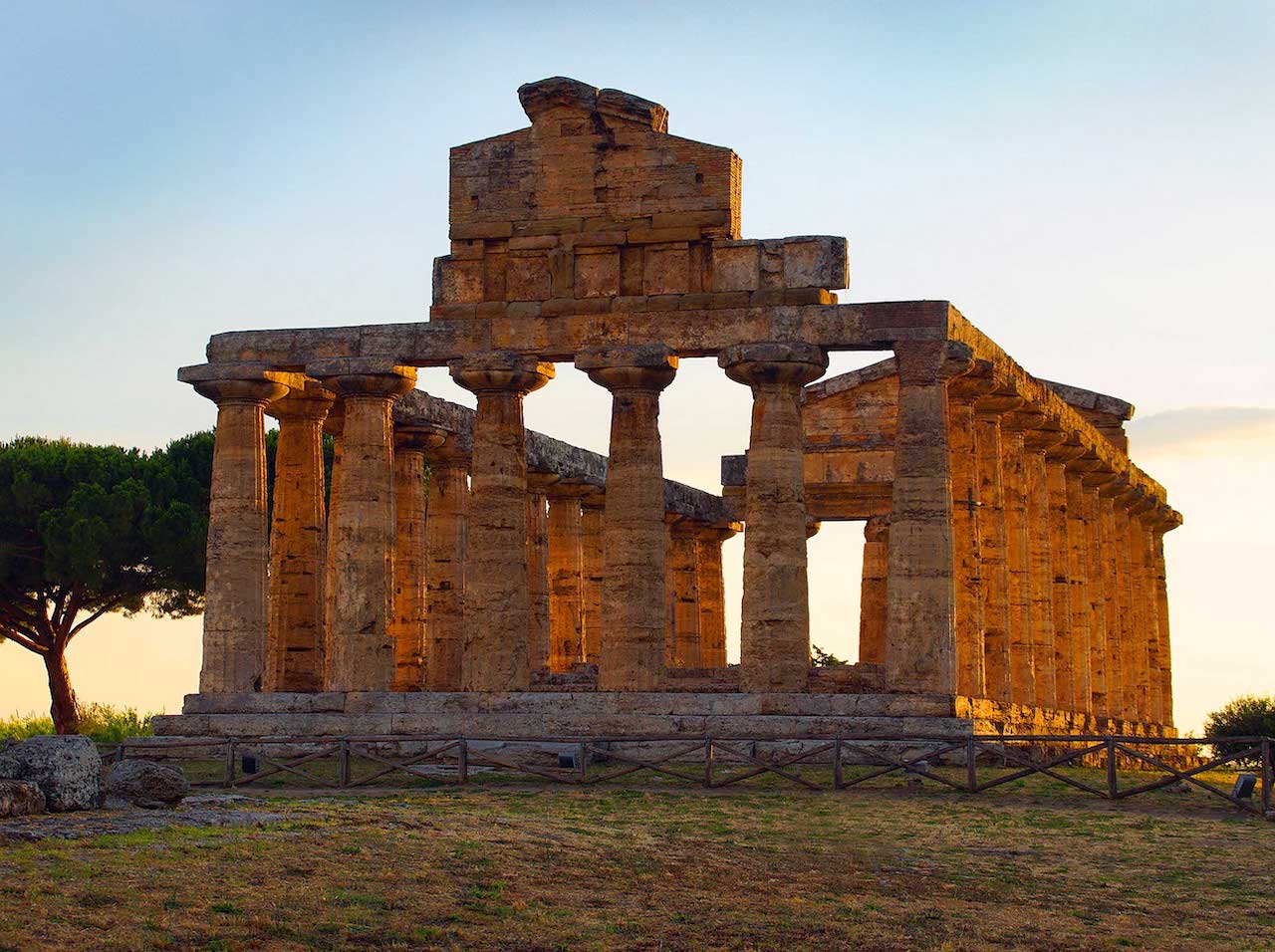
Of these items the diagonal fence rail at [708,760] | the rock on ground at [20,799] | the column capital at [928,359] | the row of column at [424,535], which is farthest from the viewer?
the row of column at [424,535]

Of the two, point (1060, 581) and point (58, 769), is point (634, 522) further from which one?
point (58, 769)

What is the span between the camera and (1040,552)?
155 ft

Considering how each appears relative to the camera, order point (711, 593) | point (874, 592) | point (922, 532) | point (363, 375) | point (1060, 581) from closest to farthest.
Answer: point (922, 532)
point (363, 375)
point (1060, 581)
point (874, 592)
point (711, 593)

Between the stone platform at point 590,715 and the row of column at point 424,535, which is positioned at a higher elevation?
the row of column at point 424,535

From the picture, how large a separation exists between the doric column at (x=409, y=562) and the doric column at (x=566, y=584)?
716 cm

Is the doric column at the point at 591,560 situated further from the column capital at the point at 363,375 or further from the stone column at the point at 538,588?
the column capital at the point at 363,375

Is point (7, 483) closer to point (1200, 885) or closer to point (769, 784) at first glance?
point (769, 784)

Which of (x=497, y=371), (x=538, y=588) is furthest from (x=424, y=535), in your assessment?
(x=497, y=371)

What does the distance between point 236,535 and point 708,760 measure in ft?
44.8

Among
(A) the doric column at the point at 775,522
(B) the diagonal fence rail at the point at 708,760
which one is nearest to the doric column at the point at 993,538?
(B) the diagonal fence rail at the point at 708,760

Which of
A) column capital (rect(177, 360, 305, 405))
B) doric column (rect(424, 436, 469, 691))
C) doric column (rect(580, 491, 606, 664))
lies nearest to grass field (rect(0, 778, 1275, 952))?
column capital (rect(177, 360, 305, 405))

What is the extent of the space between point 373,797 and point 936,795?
8.46 m

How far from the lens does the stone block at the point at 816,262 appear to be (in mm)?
37031

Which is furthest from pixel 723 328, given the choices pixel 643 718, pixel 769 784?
pixel 769 784
